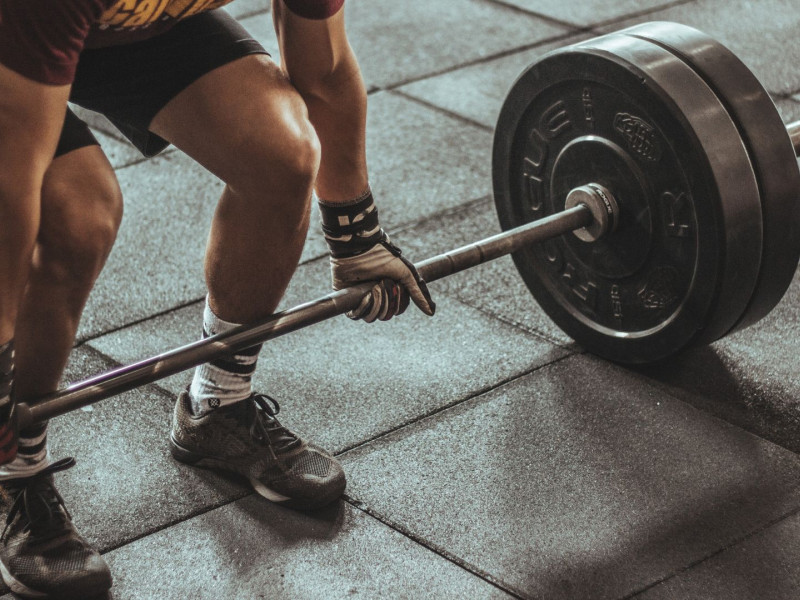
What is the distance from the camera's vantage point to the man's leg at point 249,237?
1.61 metres

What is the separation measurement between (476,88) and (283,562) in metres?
2.31

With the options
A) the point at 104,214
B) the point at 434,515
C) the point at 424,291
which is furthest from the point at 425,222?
the point at 104,214

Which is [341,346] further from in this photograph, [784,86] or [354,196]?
[784,86]

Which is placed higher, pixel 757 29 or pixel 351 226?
pixel 351 226

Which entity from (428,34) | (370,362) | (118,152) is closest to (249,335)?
(370,362)

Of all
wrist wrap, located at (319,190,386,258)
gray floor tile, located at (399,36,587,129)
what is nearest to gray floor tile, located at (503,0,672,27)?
gray floor tile, located at (399,36,587,129)

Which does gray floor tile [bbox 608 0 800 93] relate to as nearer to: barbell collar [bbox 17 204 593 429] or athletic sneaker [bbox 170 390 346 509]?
barbell collar [bbox 17 204 593 429]

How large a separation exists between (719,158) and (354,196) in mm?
653

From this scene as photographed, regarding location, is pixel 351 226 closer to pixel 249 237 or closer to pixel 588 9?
pixel 249 237

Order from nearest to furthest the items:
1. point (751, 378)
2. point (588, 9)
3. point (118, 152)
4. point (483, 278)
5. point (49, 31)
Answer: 1. point (49, 31)
2. point (751, 378)
3. point (483, 278)
4. point (118, 152)
5. point (588, 9)

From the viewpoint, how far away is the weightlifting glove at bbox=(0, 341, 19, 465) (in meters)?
→ 1.47

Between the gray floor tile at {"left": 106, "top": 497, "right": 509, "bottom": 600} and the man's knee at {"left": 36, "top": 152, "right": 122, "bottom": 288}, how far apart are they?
494 mm

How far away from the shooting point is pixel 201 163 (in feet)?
5.50

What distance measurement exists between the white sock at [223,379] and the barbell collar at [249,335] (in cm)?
15
